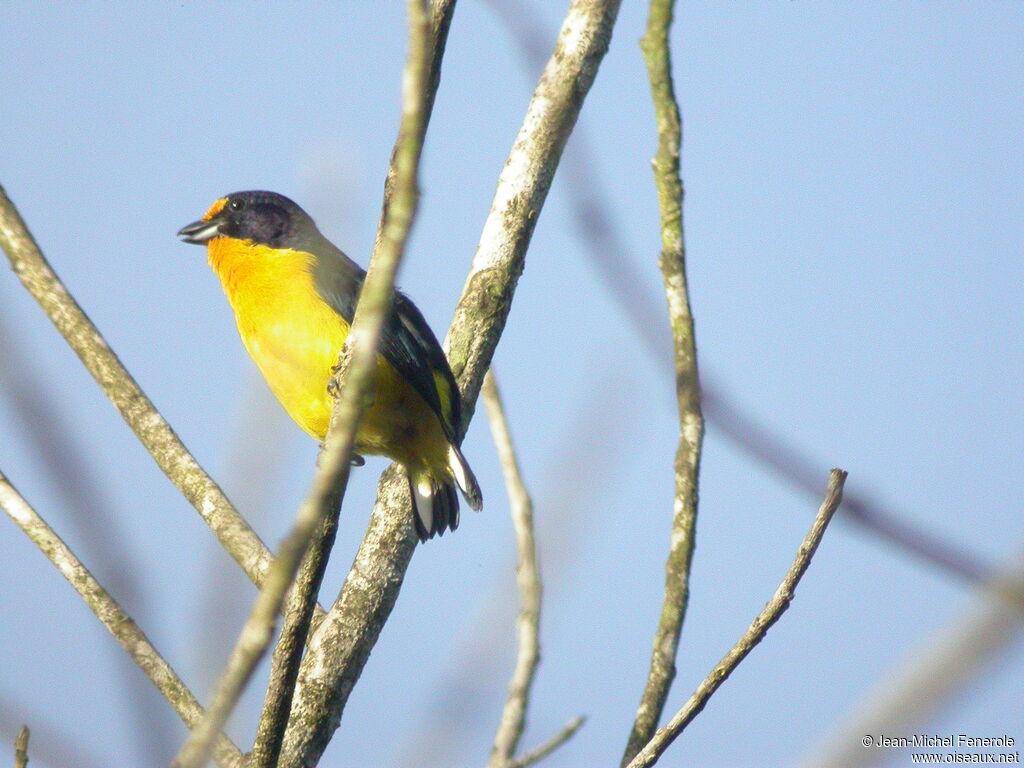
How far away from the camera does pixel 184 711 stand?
2.86 meters

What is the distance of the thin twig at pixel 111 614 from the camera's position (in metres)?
2.85

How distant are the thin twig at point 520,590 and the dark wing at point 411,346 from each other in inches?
6.5

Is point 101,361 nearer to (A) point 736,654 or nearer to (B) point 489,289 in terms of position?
(B) point 489,289

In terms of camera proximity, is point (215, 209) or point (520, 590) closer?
point (520, 590)

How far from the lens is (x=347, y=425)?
1410mm

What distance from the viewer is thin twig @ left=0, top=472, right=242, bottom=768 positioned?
2.85 meters

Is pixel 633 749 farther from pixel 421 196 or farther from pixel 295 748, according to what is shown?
pixel 421 196

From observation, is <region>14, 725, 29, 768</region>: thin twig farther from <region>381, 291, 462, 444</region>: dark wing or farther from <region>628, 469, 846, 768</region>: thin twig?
<region>381, 291, 462, 444</region>: dark wing

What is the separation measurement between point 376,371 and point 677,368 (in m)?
1.19

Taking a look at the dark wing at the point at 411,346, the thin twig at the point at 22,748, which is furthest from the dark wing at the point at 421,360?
the thin twig at the point at 22,748

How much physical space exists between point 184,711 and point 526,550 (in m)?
1.17

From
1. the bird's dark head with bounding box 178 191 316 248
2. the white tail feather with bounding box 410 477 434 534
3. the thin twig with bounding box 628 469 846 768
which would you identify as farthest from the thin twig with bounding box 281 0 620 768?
the bird's dark head with bounding box 178 191 316 248

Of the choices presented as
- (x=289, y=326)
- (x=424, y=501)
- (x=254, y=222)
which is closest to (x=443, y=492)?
(x=424, y=501)

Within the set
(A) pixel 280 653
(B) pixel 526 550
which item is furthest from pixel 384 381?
(A) pixel 280 653
